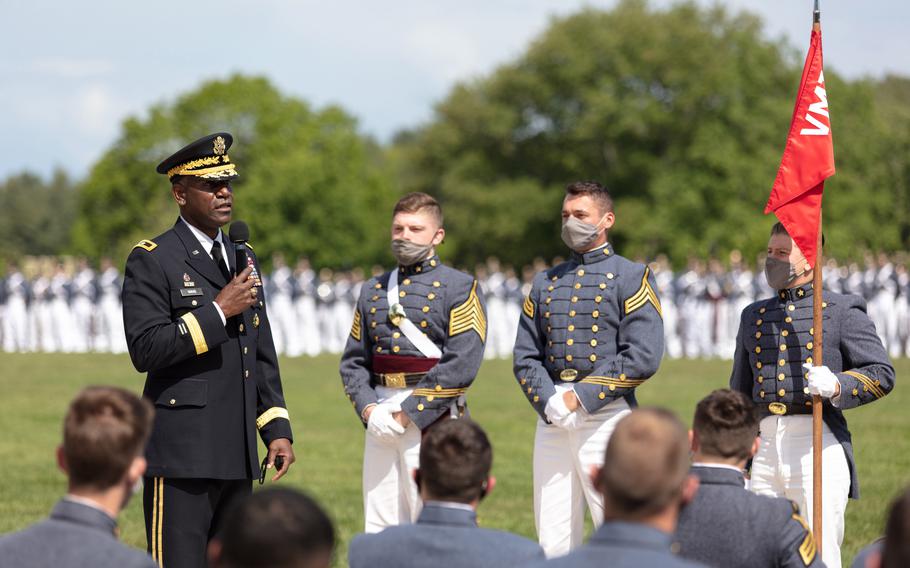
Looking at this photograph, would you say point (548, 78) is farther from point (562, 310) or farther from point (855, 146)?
point (562, 310)

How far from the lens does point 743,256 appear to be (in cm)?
3944

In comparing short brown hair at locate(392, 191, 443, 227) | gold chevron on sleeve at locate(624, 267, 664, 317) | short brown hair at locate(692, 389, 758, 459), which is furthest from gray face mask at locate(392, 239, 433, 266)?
short brown hair at locate(692, 389, 758, 459)

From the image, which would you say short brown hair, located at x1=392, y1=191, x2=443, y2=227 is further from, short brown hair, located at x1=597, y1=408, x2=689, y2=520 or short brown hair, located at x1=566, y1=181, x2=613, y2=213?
short brown hair, located at x1=597, y1=408, x2=689, y2=520

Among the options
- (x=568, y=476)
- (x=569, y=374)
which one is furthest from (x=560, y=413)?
(x=568, y=476)

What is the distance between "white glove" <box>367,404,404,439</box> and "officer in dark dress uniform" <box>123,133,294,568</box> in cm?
78

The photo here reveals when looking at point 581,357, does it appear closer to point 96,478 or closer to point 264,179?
point 96,478

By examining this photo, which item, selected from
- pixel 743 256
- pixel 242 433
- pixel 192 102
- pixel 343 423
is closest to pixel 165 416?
pixel 242 433

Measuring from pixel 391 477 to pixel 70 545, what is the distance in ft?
12.6

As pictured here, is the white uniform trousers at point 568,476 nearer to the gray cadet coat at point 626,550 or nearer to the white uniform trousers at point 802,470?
the white uniform trousers at point 802,470

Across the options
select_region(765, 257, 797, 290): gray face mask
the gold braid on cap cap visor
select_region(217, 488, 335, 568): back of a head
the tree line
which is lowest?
select_region(217, 488, 335, 568): back of a head

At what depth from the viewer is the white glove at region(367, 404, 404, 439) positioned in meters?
7.38

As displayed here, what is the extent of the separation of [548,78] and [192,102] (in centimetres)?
2070

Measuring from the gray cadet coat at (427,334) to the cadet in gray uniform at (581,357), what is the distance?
43 centimetres

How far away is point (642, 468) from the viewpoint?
11.9 feet
